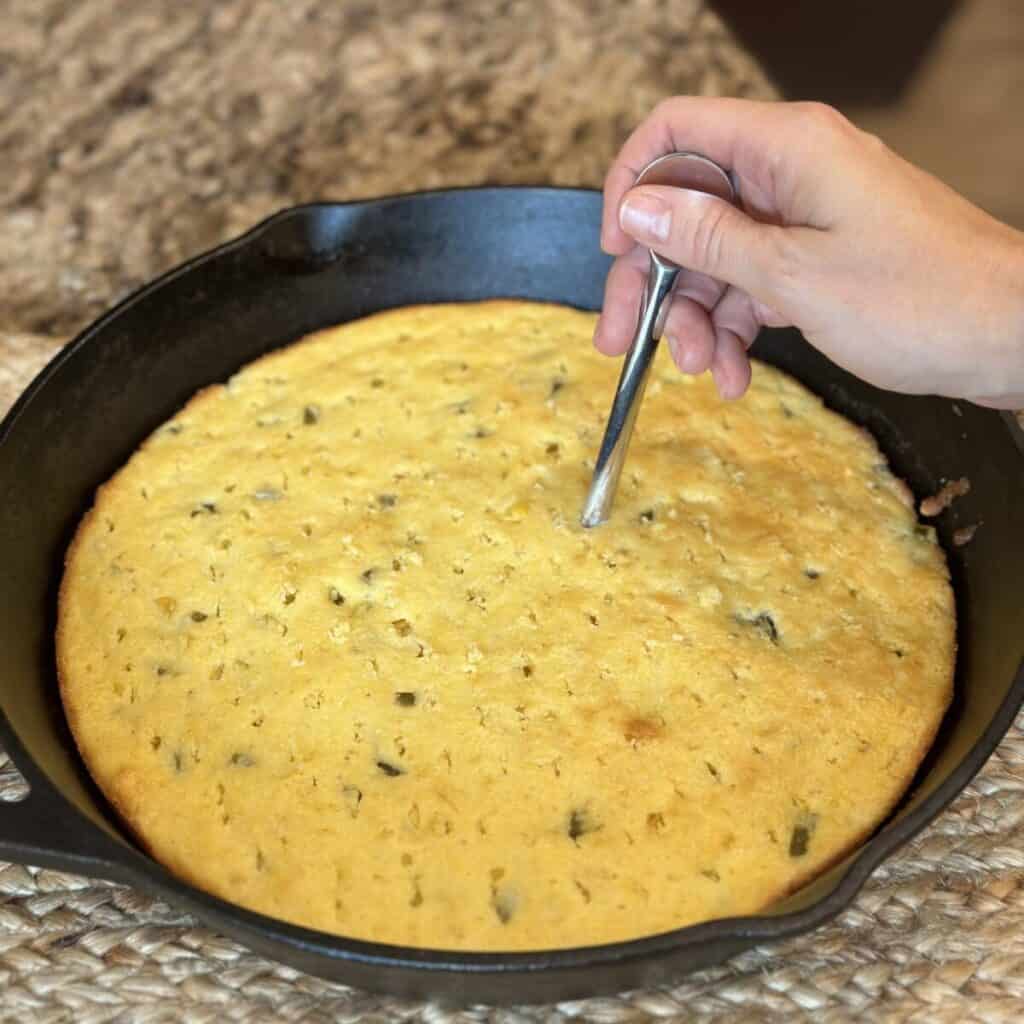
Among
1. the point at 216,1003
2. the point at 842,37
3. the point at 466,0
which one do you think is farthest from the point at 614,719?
the point at 842,37

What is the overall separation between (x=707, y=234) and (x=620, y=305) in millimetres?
324

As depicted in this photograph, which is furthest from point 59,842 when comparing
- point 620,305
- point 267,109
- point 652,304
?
point 267,109

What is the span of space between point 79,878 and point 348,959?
0.41m

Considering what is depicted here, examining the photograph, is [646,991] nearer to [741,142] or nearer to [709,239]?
[709,239]

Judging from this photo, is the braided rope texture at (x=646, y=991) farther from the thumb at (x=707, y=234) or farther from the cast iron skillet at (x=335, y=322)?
the thumb at (x=707, y=234)

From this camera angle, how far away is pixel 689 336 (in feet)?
4.48

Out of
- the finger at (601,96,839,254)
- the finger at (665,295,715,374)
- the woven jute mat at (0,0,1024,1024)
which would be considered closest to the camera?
the finger at (601,96,839,254)

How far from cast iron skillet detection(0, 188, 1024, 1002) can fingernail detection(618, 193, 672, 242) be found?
0.40 metres

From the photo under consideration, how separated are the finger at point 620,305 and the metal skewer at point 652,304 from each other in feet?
0.46

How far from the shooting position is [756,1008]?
1015 mm

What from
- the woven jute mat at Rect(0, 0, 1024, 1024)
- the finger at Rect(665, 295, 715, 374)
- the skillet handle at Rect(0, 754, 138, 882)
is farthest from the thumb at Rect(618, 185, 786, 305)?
the skillet handle at Rect(0, 754, 138, 882)

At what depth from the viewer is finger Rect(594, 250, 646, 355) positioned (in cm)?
138

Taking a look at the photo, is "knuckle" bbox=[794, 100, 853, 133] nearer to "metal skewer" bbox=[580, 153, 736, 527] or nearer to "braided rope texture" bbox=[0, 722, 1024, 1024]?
"metal skewer" bbox=[580, 153, 736, 527]

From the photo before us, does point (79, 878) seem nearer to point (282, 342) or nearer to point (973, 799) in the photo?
point (282, 342)
